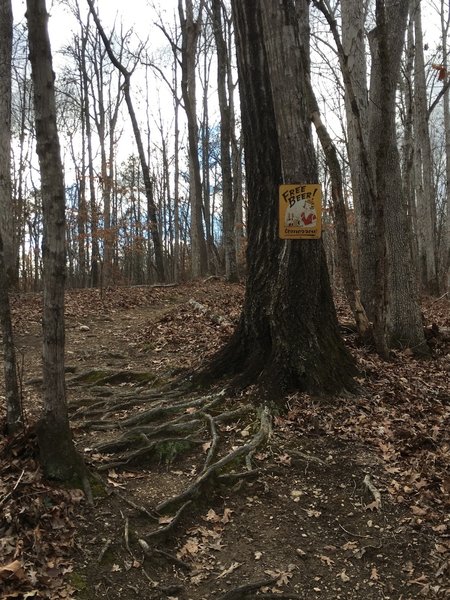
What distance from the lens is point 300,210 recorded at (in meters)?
5.30

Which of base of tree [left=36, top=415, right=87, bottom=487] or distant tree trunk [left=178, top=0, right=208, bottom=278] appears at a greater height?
distant tree trunk [left=178, top=0, right=208, bottom=278]

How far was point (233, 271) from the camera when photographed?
17094mm

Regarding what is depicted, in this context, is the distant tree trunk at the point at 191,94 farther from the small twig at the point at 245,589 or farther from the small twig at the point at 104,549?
the small twig at the point at 245,589

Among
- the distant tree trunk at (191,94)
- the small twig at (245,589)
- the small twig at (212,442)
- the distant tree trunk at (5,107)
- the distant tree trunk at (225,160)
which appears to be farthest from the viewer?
the distant tree trunk at (191,94)

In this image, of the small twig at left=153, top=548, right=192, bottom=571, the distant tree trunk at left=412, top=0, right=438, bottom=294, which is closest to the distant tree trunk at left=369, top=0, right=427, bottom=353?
the small twig at left=153, top=548, right=192, bottom=571

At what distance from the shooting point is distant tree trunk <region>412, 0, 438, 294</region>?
16.4 meters

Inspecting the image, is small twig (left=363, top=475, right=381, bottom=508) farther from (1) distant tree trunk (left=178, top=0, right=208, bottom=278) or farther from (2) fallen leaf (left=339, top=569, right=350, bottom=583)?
(1) distant tree trunk (left=178, top=0, right=208, bottom=278)

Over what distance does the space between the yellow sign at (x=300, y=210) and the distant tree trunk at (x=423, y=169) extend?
40.6ft

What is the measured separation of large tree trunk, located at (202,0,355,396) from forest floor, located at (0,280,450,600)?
1.08ft

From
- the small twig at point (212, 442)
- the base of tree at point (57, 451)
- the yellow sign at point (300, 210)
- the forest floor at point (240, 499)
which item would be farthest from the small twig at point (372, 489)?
the yellow sign at point (300, 210)

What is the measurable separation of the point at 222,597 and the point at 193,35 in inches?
777

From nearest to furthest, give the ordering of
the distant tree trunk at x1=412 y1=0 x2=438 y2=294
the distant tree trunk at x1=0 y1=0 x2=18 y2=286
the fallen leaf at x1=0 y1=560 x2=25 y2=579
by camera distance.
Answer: the fallen leaf at x1=0 y1=560 x2=25 y2=579, the distant tree trunk at x1=0 y1=0 x2=18 y2=286, the distant tree trunk at x1=412 y1=0 x2=438 y2=294

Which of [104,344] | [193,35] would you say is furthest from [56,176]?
[193,35]

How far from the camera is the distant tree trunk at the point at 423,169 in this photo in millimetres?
16438
